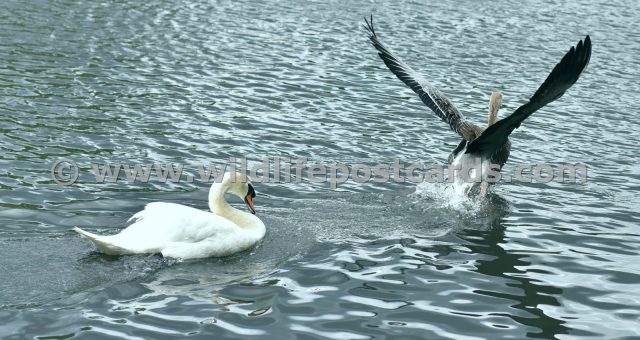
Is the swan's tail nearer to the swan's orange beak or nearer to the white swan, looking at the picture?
the white swan

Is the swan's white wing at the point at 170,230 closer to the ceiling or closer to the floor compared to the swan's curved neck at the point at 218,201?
closer to the floor

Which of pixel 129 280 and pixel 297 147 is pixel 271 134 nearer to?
Answer: pixel 297 147

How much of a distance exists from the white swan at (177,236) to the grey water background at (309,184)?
16cm

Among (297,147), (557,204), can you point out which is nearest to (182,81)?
(297,147)

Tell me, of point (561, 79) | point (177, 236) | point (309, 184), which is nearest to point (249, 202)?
point (177, 236)

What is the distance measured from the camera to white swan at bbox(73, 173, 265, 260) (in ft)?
29.6

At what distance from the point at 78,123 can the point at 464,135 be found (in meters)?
5.91

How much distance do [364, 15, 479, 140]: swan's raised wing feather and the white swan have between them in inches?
140

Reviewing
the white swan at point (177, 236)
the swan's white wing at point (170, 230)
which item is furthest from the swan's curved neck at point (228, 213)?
the swan's white wing at point (170, 230)

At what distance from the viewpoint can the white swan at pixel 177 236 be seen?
9.02 meters

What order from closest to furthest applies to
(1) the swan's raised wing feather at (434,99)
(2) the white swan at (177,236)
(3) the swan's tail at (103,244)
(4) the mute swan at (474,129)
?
(3) the swan's tail at (103,244) → (2) the white swan at (177,236) → (4) the mute swan at (474,129) → (1) the swan's raised wing feather at (434,99)

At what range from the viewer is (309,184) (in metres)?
12.2

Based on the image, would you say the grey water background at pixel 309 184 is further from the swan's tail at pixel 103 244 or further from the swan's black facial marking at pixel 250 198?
the swan's black facial marking at pixel 250 198

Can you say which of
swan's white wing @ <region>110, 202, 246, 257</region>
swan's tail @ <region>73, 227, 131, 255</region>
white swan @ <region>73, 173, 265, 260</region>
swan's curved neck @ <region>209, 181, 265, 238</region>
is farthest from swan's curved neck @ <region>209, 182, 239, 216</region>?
swan's tail @ <region>73, 227, 131, 255</region>
